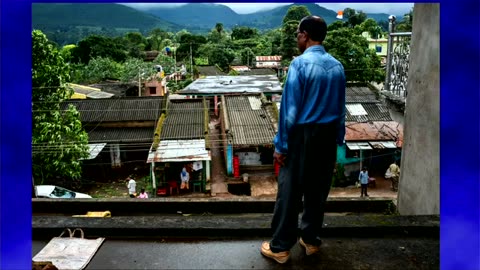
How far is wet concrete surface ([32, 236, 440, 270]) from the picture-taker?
3.13 m

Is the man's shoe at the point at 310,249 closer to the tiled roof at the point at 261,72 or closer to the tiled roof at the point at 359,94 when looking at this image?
the tiled roof at the point at 359,94

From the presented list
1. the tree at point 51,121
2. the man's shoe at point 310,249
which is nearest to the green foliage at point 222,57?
the tree at point 51,121

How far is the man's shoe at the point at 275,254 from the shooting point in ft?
10.1

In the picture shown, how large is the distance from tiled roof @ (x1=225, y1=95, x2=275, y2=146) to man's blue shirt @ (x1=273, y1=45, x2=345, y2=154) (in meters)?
15.0

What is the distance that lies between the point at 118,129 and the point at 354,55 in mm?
14840

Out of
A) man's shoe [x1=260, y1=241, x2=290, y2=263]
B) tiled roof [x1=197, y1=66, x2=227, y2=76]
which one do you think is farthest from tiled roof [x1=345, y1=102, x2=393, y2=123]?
tiled roof [x1=197, y1=66, x2=227, y2=76]

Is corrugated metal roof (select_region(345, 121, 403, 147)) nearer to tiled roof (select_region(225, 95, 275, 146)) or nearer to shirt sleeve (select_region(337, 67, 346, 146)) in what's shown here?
tiled roof (select_region(225, 95, 275, 146))

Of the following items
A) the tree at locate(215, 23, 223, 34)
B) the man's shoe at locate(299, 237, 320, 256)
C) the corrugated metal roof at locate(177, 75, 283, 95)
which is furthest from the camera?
the tree at locate(215, 23, 223, 34)

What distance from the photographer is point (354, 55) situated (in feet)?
88.4

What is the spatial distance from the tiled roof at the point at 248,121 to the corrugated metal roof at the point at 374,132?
3383 mm

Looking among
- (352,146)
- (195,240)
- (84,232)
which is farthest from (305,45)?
(352,146)

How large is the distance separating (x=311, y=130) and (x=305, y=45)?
0.55m

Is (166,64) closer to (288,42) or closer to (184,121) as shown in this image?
(288,42)

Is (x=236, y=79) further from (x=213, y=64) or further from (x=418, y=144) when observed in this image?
(x=418, y=144)
